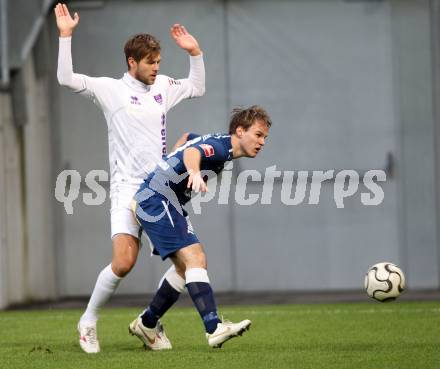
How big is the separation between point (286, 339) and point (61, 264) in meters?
6.24

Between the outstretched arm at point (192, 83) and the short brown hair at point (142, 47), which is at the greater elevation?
the short brown hair at point (142, 47)

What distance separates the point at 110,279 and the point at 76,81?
1.25 meters

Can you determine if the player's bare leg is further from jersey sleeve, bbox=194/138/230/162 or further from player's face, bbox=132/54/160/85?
player's face, bbox=132/54/160/85

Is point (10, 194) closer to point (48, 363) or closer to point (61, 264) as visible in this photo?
point (61, 264)

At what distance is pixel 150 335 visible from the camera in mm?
6910

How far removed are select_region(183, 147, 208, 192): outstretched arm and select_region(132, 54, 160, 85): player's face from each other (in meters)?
0.88

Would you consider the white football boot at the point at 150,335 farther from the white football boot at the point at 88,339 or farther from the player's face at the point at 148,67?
the player's face at the point at 148,67

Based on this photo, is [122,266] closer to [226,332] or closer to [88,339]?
[88,339]

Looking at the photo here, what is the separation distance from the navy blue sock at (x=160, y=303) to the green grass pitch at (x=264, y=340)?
0.22 metres

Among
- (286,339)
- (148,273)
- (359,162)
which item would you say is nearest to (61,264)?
(148,273)

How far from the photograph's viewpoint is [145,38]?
22.5 feet

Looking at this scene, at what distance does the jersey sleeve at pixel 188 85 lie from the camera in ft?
23.9

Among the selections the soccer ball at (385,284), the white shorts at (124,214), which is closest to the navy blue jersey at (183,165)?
the white shorts at (124,214)

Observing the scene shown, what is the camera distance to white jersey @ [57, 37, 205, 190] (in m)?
6.94
